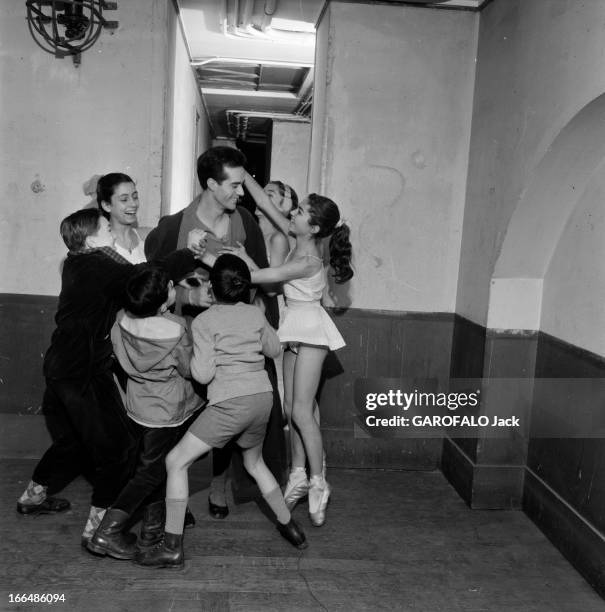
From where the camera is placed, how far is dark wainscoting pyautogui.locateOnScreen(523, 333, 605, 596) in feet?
11.3

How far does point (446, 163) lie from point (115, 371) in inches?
96.2

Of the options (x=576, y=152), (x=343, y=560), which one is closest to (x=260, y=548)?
(x=343, y=560)

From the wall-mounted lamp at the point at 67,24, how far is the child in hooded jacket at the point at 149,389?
1.91m

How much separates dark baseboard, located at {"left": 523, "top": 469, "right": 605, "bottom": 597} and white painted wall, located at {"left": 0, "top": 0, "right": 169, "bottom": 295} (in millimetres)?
2785

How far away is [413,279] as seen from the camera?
4828 millimetres

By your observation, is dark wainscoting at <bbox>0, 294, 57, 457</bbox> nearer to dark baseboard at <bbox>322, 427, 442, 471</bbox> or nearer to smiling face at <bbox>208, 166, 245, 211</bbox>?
smiling face at <bbox>208, 166, 245, 211</bbox>

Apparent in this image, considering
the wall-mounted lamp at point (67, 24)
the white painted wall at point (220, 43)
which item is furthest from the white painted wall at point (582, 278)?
the wall-mounted lamp at point (67, 24)

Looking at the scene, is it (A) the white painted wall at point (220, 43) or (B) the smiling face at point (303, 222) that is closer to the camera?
(B) the smiling face at point (303, 222)

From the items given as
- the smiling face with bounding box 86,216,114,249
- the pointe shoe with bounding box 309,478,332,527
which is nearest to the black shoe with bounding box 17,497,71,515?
the pointe shoe with bounding box 309,478,332,527

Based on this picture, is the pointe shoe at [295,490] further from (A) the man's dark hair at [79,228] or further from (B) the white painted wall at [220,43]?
(B) the white painted wall at [220,43]

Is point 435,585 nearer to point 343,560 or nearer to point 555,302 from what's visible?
point 343,560

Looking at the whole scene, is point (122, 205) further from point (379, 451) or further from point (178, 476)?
point (379, 451)

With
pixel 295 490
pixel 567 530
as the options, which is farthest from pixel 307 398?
pixel 567 530

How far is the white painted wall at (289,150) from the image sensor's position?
1259 cm
